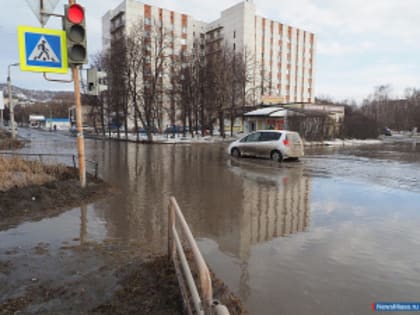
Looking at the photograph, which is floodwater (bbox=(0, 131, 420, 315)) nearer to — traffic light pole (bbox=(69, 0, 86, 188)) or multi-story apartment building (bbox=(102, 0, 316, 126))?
traffic light pole (bbox=(69, 0, 86, 188))

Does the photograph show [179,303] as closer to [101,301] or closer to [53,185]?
[101,301]

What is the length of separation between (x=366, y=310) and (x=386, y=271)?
109 cm

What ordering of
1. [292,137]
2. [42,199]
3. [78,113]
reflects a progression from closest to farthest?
[42,199]
[78,113]
[292,137]

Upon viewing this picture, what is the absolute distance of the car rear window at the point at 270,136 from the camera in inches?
613

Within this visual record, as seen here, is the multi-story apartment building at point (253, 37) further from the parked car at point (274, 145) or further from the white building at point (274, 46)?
the parked car at point (274, 145)

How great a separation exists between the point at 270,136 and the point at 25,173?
37.7 feet

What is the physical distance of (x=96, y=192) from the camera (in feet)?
25.0

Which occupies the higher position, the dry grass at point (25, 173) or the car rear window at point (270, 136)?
the car rear window at point (270, 136)

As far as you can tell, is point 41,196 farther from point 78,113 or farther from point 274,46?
point 274,46

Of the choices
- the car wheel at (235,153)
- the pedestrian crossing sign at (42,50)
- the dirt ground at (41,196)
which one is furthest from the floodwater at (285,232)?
the car wheel at (235,153)

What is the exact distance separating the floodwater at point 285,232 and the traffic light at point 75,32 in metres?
3.33

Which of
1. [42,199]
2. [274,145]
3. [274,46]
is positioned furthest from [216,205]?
[274,46]

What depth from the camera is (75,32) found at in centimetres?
650

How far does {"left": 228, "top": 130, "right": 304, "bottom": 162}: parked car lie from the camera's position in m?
15.3
